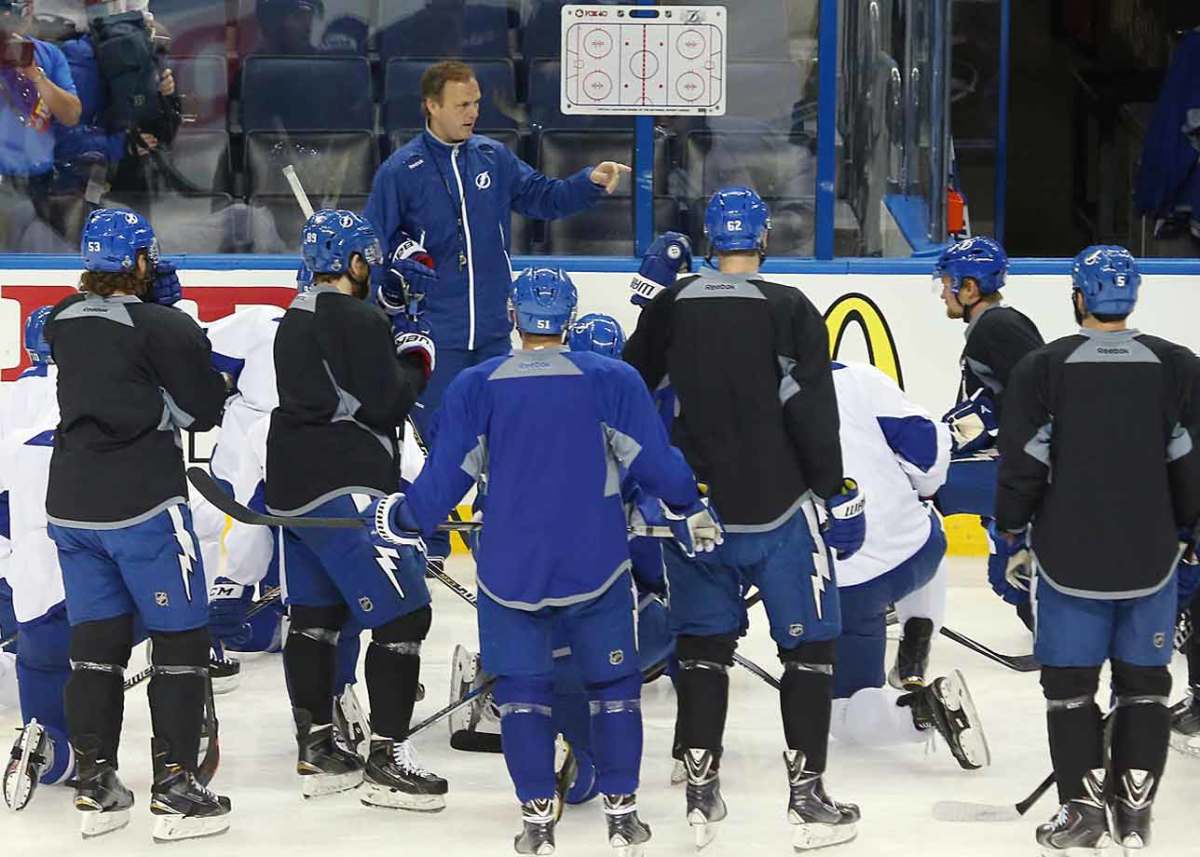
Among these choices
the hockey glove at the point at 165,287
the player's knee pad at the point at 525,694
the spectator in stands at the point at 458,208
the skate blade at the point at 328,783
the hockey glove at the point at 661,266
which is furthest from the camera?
the spectator in stands at the point at 458,208

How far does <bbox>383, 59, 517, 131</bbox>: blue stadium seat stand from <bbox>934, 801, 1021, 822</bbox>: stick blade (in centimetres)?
318

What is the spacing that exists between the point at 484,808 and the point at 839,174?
3.14 metres

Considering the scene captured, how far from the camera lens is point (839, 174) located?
21.9ft

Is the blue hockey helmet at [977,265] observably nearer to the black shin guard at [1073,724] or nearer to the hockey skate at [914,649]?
the hockey skate at [914,649]

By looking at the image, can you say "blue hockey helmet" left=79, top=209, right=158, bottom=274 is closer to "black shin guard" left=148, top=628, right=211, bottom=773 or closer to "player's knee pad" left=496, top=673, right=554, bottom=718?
"black shin guard" left=148, top=628, right=211, bottom=773

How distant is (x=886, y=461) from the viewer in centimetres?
443

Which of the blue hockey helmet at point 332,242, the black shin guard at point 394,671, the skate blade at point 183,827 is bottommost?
the skate blade at point 183,827

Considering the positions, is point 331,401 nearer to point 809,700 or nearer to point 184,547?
point 184,547

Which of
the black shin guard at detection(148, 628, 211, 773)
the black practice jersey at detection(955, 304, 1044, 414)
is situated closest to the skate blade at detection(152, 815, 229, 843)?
the black shin guard at detection(148, 628, 211, 773)

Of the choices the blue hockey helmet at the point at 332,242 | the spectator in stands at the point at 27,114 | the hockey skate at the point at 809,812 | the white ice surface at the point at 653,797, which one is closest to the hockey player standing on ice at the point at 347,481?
the blue hockey helmet at the point at 332,242

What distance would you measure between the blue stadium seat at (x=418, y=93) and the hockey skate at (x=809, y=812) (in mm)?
3268

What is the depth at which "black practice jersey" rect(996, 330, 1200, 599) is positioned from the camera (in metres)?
3.61

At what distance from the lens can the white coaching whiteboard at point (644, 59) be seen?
6547 mm

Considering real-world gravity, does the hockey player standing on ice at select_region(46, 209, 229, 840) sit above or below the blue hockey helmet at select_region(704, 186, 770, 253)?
below
